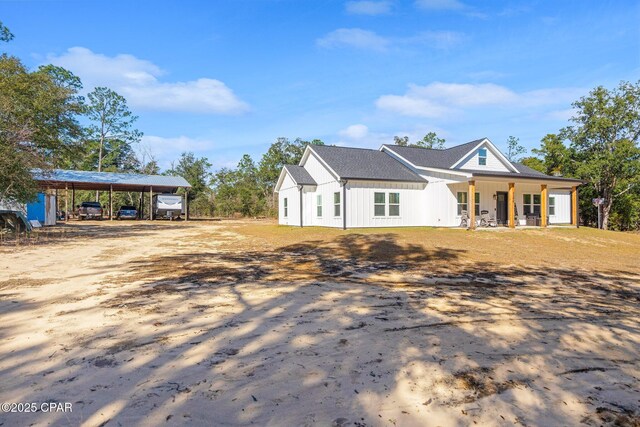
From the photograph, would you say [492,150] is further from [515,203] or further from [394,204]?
[394,204]

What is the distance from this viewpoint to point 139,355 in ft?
10.4

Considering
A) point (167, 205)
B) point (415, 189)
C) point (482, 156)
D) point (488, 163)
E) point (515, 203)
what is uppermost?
point (482, 156)

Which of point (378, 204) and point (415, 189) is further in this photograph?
point (415, 189)

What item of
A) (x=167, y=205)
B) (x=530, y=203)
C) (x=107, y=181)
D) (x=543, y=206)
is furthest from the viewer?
(x=167, y=205)

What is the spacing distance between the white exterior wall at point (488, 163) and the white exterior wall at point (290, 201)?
10.3 m

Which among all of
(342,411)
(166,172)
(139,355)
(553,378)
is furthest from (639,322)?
(166,172)

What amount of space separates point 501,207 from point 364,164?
8.96m

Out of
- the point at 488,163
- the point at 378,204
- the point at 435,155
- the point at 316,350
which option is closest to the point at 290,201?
the point at 378,204

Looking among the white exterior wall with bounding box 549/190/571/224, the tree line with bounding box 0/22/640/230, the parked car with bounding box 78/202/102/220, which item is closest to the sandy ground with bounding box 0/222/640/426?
the tree line with bounding box 0/22/640/230

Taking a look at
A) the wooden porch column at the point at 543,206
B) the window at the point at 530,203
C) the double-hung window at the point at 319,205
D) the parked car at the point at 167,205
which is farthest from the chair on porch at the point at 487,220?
the parked car at the point at 167,205

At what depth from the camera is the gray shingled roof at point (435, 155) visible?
71.8 feet

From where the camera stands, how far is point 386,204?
2023 centimetres

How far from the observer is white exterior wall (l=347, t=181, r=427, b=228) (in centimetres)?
1942

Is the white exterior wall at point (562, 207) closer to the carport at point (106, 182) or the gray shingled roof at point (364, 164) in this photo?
the gray shingled roof at point (364, 164)
